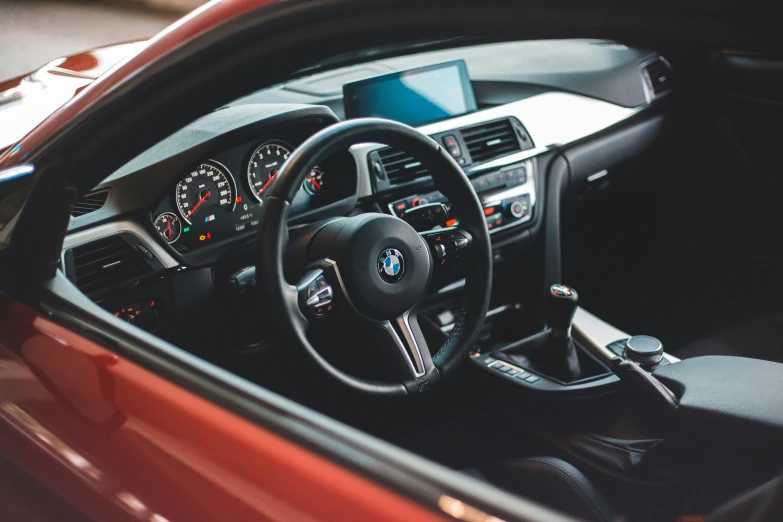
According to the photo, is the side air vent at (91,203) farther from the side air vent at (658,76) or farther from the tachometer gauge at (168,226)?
the side air vent at (658,76)

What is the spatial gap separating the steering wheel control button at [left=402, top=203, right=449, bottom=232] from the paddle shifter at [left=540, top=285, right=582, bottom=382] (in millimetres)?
508

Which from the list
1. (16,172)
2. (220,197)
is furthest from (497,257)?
(16,172)

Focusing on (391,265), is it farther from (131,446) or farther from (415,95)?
(415,95)

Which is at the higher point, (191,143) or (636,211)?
(191,143)

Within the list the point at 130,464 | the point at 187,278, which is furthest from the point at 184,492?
the point at 187,278

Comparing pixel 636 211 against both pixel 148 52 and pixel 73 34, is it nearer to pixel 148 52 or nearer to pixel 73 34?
pixel 148 52

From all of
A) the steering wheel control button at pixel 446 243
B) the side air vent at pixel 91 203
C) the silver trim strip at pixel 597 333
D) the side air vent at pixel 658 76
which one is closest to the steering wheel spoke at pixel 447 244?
the steering wheel control button at pixel 446 243

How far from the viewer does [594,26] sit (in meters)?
0.71

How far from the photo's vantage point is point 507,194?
2.65 metres

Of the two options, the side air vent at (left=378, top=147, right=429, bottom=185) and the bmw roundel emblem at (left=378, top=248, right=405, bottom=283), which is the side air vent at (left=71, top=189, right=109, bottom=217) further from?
the side air vent at (left=378, top=147, right=429, bottom=185)

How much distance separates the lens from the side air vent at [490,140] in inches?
103

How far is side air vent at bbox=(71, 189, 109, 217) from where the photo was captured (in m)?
1.71

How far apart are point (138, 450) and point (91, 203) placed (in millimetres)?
921

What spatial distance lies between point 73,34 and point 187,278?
642 centimetres
